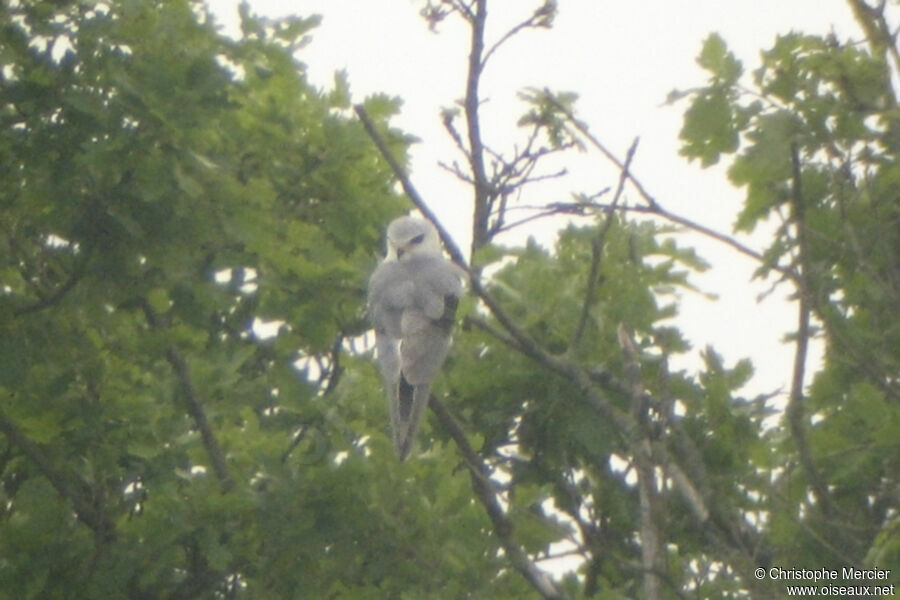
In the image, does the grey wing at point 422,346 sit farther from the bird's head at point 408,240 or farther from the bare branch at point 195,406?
the bare branch at point 195,406

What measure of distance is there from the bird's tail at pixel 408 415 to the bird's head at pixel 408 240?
1054mm

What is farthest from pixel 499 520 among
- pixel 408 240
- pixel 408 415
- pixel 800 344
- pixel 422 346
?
pixel 408 240

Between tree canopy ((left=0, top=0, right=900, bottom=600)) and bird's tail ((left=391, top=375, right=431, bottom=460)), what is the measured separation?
8 centimetres

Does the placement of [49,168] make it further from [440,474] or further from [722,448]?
[722,448]

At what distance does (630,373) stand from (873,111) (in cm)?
152

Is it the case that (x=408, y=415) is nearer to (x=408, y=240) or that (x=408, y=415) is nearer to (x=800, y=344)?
(x=408, y=240)

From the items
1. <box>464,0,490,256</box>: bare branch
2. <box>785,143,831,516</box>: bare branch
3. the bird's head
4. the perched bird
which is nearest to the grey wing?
the perched bird

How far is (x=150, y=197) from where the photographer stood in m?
5.41

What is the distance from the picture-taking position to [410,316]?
677cm

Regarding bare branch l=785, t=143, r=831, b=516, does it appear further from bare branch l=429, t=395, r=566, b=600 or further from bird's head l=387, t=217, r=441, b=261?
bird's head l=387, t=217, r=441, b=261

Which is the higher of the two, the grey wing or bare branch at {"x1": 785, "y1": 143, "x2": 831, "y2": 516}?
the grey wing

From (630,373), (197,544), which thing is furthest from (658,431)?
(197,544)

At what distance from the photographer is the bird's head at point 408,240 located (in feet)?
23.8

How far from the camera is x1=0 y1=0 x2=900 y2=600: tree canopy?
552cm
